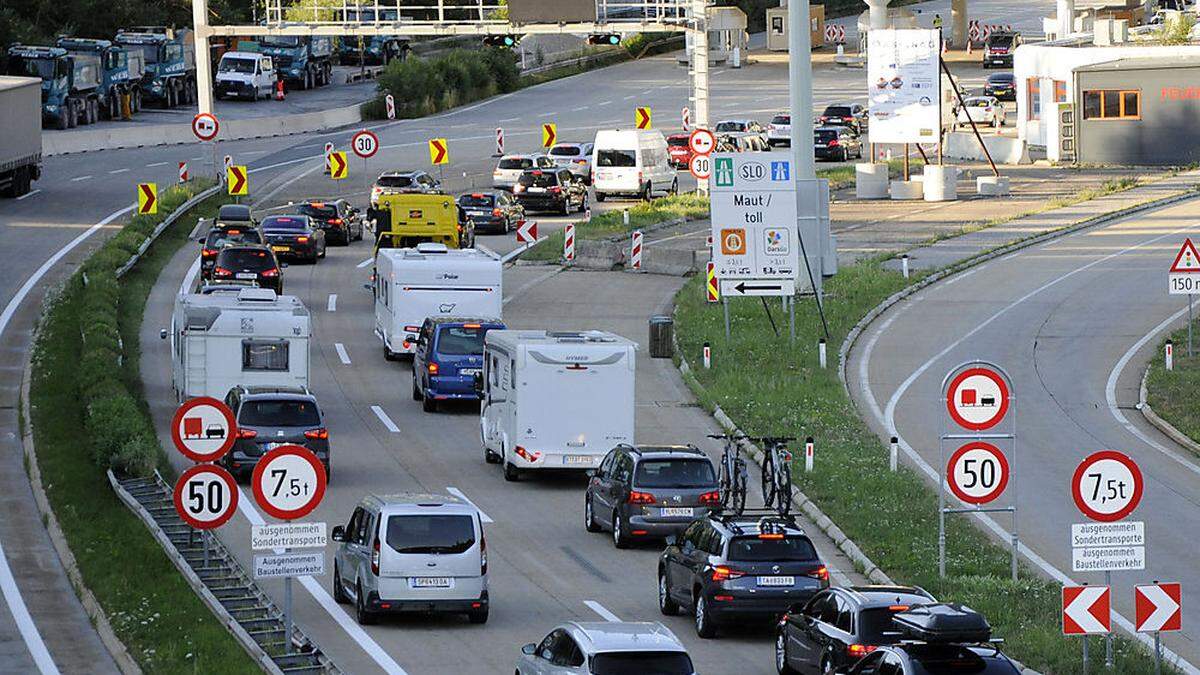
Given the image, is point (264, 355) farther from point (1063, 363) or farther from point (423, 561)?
point (1063, 363)

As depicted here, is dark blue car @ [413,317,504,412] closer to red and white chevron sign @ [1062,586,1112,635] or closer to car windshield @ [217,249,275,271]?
car windshield @ [217,249,275,271]

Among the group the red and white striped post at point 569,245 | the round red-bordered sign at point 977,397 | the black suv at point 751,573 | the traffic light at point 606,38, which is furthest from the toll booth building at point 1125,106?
the black suv at point 751,573

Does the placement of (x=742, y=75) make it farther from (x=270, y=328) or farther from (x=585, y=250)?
(x=270, y=328)

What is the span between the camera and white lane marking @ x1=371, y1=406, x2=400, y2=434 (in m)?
39.3

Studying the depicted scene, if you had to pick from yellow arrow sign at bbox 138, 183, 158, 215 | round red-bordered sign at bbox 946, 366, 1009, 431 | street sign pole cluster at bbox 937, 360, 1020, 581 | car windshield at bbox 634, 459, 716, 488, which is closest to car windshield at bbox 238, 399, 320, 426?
car windshield at bbox 634, 459, 716, 488

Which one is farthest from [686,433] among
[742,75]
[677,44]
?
[677,44]

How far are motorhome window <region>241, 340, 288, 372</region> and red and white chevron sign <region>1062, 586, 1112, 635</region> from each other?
21706 mm

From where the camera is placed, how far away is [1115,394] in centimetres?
4091

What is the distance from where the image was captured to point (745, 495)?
31.1 meters

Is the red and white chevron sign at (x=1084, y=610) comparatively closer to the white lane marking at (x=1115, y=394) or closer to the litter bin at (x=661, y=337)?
the white lane marking at (x=1115, y=394)

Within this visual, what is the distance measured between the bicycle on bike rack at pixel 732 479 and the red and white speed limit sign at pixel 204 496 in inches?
363

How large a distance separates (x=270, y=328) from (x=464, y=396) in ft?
14.1

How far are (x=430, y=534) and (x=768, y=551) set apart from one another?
401 cm

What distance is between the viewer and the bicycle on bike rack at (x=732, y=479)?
3083 cm
